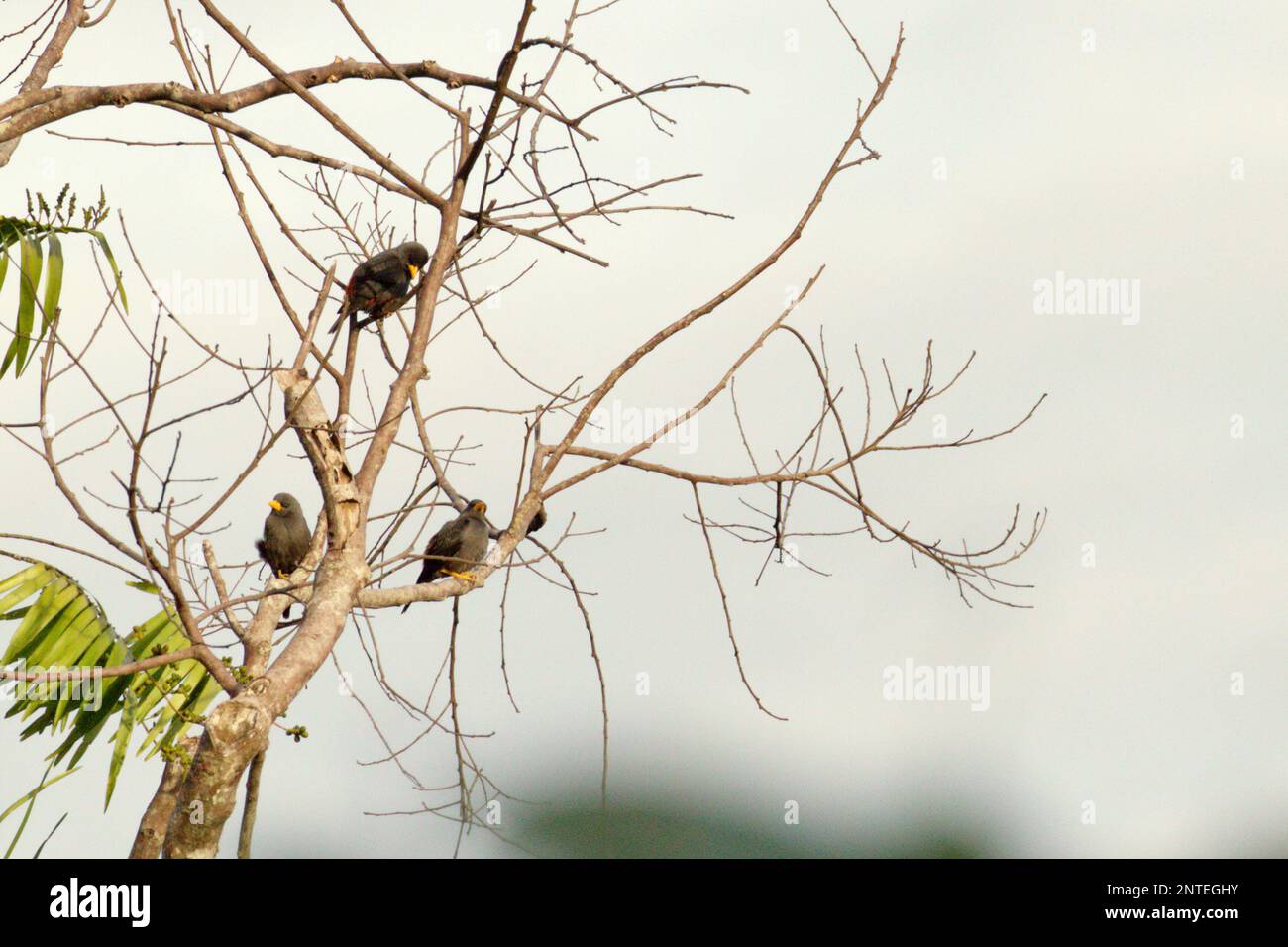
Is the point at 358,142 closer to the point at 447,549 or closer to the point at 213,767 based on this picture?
the point at 213,767

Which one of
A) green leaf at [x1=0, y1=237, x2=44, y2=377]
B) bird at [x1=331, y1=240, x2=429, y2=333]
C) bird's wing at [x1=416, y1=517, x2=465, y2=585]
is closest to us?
green leaf at [x1=0, y1=237, x2=44, y2=377]

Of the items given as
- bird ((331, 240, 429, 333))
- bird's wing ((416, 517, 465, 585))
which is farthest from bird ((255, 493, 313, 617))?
bird ((331, 240, 429, 333))

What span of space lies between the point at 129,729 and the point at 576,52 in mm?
2692

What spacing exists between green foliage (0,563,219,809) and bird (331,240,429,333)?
1.50m

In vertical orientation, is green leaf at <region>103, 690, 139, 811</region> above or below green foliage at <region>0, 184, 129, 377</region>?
below

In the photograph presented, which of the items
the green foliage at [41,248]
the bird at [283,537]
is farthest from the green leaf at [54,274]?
the bird at [283,537]

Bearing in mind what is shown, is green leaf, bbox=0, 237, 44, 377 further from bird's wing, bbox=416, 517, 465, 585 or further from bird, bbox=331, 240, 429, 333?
bird's wing, bbox=416, 517, 465, 585

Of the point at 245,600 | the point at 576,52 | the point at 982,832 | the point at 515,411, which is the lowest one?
the point at 982,832

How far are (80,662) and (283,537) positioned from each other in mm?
3380

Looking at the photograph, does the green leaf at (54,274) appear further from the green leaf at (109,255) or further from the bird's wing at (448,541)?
the bird's wing at (448,541)

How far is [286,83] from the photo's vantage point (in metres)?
3.87

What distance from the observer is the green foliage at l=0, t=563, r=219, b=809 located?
441cm

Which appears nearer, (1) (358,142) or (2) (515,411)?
(1) (358,142)
